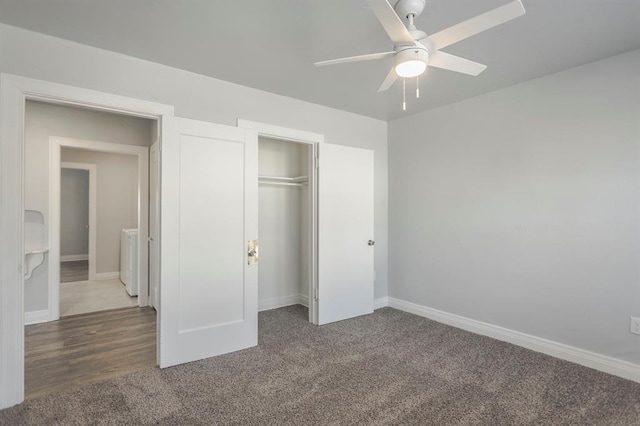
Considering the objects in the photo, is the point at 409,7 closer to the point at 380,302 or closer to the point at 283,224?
the point at 283,224

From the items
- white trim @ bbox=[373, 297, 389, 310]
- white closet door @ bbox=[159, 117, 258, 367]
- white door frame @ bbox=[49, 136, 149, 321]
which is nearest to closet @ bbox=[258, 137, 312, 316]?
white trim @ bbox=[373, 297, 389, 310]

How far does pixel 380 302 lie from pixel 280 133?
2569mm

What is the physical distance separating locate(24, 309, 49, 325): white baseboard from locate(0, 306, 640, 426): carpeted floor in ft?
6.80

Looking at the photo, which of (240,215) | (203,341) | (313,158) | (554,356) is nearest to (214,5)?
(240,215)

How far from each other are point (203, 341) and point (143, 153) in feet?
9.84

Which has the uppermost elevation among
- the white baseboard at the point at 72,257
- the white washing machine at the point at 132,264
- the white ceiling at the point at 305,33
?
the white ceiling at the point at 305,33

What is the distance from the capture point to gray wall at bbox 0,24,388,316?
2264 mm

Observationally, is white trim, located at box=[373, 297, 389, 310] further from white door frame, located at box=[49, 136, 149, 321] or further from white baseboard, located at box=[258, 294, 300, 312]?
white door frame, located at box=[49, 136, 149, 321]

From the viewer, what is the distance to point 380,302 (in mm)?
4367

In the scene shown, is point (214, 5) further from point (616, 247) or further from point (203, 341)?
point (616, 247)

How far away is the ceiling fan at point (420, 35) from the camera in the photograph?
1.40 meters

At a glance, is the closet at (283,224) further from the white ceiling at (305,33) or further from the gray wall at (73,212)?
the gray wall at (73,212)

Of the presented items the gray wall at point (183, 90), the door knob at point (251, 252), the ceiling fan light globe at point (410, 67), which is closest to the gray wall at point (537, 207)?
the gray wall at point (183, 90)

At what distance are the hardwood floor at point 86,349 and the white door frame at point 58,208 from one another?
0.34 metres
